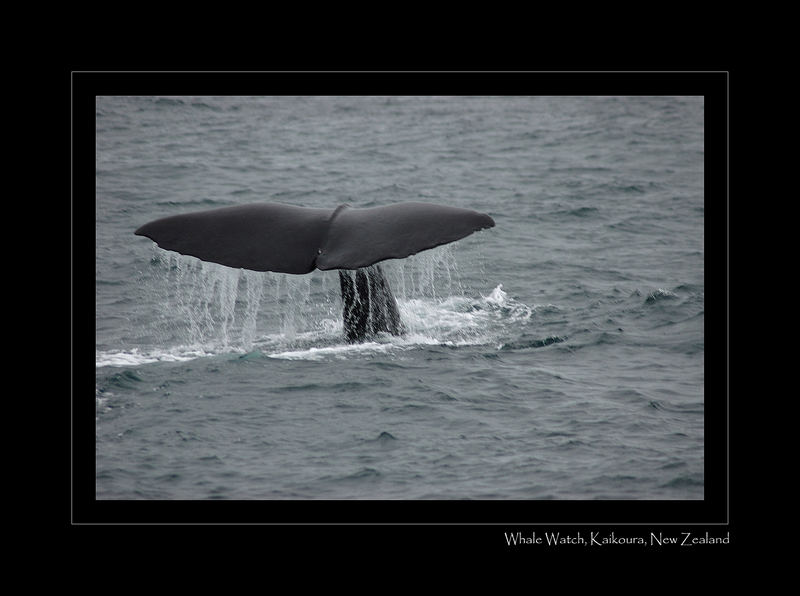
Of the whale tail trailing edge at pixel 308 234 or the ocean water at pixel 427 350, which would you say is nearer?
the ocean water at pixel 427 350

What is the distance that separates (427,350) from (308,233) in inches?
73.7

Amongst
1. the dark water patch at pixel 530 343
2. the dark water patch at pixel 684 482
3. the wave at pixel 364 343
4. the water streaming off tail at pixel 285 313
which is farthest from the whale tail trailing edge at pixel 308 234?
the dark water patch at pixel 684 482

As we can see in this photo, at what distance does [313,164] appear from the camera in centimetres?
2341

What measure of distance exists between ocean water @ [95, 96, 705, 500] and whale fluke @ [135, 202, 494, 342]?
1071 millimetres

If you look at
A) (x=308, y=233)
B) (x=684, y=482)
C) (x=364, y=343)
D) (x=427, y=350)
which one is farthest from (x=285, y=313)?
(x=684, y=482)

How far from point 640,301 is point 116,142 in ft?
48.1

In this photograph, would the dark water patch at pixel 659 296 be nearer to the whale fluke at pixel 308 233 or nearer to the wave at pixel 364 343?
the wave at pixel 364 343

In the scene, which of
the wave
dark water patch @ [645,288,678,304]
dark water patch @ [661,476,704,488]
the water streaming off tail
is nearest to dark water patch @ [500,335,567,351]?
the wave

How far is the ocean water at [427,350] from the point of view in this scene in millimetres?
7801

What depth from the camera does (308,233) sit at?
30.4 feet

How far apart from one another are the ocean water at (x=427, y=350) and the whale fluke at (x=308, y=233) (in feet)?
3.51

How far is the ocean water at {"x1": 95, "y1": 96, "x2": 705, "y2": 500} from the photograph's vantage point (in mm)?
7801

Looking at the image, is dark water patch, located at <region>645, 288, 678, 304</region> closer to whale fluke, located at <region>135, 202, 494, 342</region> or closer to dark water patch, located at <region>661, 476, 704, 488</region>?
whale fluke, located at <region>135, 202, 494, 342</region>
